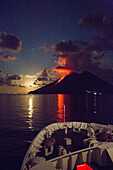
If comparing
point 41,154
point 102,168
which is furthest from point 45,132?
point 102,168

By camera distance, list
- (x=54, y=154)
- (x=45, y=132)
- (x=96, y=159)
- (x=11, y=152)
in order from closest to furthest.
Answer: (x=96, y=159) < (x=54, y=154) < (x=45, y=132) < (x=11, y=152)

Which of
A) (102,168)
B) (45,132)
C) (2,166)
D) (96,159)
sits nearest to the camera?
(102,168)

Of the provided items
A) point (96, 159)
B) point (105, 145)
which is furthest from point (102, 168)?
point (105, 145)

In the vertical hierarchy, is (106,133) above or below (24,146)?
above

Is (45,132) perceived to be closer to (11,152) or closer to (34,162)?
Result: (11,152)

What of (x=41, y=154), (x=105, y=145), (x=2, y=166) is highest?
(x=105, y=145)

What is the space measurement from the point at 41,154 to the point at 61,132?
33.7 feet

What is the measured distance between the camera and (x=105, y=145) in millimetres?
17453

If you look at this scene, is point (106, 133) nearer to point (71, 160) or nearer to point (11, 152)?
point (71, 160)

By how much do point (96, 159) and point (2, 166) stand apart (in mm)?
17632

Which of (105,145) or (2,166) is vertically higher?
(105,145)

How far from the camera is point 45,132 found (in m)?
28.1

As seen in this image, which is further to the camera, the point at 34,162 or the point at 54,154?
the point at 54,154

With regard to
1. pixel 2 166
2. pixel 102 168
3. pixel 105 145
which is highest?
pixel 105 145
